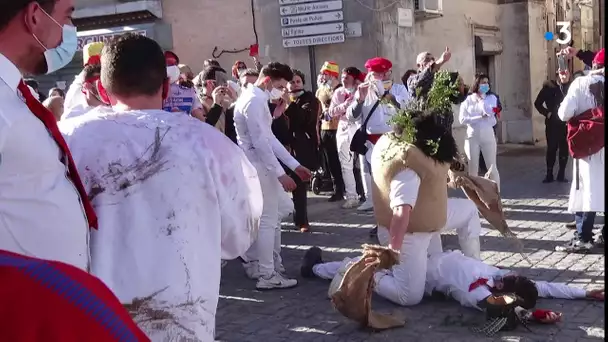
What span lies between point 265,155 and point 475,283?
79.0 inches

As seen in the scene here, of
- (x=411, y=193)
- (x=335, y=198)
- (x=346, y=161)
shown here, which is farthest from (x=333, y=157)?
(x=411, y=193)

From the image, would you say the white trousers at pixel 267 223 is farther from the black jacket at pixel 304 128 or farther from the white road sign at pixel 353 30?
the white road sign at pixel 353 30

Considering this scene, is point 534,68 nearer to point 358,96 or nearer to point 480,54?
point 480,54

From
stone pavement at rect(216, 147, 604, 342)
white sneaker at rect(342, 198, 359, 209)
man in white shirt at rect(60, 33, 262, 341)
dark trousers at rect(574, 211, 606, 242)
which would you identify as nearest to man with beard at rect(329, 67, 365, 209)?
white sneaker at rect(342, 198, 359, 209)

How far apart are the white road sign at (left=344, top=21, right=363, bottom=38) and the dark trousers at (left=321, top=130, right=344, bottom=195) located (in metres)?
3.11

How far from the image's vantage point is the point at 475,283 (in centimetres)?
522

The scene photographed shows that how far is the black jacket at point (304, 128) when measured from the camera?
9156 millimetres

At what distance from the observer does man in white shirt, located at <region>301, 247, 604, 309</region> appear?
16.5 feet

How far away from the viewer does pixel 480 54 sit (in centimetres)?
1797

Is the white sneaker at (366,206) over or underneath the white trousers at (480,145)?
underneath

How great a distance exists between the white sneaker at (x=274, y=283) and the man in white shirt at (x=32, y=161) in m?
4.22

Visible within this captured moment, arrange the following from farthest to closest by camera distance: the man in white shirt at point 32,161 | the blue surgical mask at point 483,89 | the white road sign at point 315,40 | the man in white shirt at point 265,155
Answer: the white road sign at point 315,40 < the blue surgical mask at point 483,89 < the man in white shirt at point 265,155 < the man in white shirt at point 32,161

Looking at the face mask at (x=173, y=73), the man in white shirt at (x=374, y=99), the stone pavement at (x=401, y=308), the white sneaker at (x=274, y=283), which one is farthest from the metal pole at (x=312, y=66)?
the white sneaker at (x=274, y=283)

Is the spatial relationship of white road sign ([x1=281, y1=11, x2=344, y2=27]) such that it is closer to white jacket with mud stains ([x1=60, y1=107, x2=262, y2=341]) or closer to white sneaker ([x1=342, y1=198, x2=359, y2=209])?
white sneaker ([x1=342, y1=198, x2=359, y2=209])
